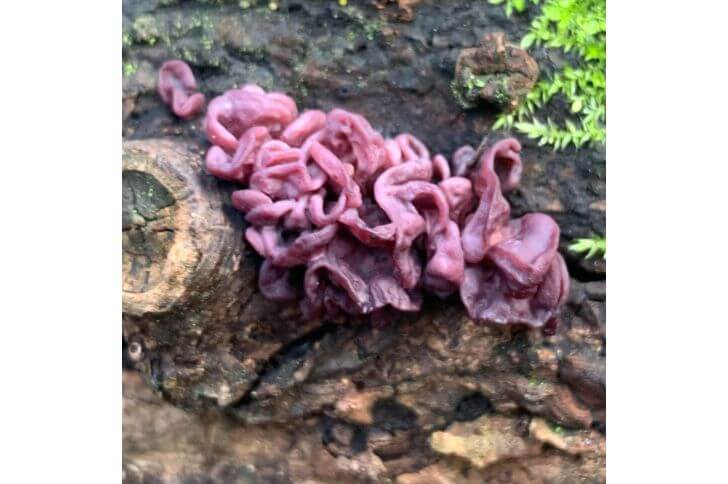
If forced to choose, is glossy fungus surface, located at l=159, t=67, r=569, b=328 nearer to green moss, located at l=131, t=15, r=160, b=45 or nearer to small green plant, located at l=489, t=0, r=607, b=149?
small green plant, located at l=489, t=0, r=607, b=149

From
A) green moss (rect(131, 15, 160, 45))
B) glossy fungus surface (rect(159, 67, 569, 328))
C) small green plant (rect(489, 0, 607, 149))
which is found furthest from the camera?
green moss (rect(131, 15, 160, 45))

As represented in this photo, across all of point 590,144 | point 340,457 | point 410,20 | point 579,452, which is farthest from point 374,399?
point 410,20

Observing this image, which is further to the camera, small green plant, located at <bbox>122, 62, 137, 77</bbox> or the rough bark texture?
small green plant, located at <bbox>122, 62, 137, 77</bbox>

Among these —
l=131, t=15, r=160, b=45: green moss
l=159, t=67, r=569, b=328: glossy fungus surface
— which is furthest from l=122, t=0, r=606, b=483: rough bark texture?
l=159, t=67, r=569, b=328: glossy fungus surface

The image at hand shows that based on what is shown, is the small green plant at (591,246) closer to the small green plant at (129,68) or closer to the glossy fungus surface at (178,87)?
the glossy fungus surface at (178,87)

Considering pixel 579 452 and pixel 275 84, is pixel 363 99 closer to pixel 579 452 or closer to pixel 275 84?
pixel 275 84

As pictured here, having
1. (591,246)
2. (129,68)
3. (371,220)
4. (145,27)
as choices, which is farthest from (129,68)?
(591,246)
